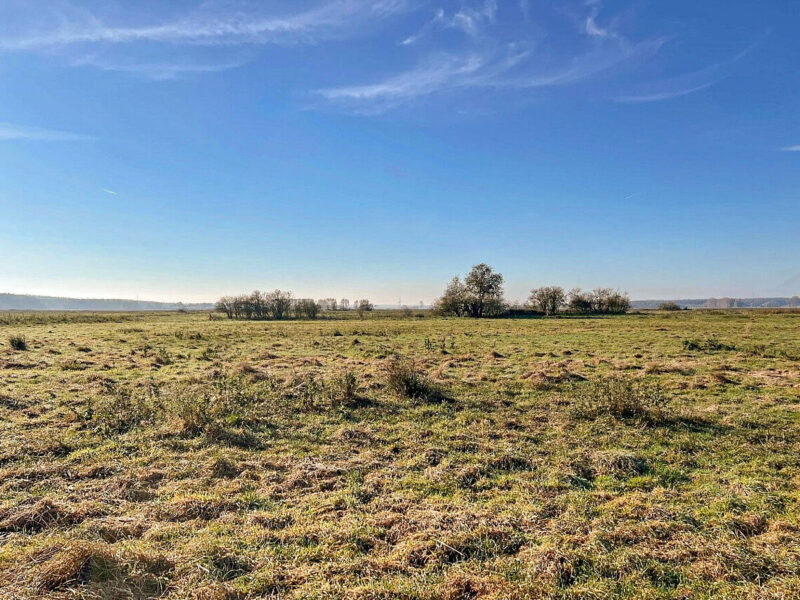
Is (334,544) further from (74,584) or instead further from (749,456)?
Result: (749,456)

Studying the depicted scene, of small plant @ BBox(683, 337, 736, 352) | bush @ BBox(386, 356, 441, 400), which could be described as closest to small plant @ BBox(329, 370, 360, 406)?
bush @ BBox(386, 356, 441, 400)

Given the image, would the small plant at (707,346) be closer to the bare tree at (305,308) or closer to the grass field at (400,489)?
the grass field at (400,489)

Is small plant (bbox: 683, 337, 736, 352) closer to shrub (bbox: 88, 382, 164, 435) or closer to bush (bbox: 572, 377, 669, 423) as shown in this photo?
bush (bbox: 572, 377, 669, 423)

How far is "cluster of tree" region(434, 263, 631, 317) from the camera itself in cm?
8350

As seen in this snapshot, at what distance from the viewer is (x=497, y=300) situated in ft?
271

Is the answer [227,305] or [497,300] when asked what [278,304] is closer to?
[227,305]

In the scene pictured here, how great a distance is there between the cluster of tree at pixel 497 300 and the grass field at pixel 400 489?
225 feet

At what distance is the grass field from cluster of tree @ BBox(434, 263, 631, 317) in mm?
68434

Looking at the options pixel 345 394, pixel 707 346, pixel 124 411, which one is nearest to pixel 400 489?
pixel 345 394

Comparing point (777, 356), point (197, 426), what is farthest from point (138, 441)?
point (777, 356)

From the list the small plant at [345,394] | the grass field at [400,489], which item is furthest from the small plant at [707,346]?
the small plant at [345,394]

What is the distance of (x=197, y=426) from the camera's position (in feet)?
33.6

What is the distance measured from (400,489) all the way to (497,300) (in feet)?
258

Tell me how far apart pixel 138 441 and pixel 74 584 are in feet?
18.7
